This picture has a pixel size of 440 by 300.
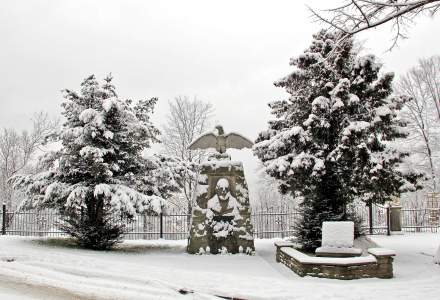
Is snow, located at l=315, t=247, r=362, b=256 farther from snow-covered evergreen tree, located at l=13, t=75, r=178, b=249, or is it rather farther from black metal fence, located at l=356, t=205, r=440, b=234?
black metal fence, located at l=356, t=205, r=440, b=234

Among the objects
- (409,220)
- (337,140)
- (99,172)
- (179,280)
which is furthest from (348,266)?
(409,220)

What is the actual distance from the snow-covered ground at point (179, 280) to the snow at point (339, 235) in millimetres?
1136

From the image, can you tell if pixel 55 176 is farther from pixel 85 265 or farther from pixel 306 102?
pixel 306 102

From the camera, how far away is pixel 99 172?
12234 mm

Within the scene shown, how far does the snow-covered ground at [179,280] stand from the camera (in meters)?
6.29

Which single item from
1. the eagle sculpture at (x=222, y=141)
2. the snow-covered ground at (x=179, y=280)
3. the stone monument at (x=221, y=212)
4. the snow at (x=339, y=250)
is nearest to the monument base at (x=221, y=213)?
the stone monument at (x=221, y=212)

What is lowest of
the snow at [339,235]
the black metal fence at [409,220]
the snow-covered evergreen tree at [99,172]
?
the black metal fence at [409,220]

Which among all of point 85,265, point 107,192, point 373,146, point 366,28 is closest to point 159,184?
point 107,192

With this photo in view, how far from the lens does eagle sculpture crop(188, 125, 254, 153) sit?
14062mm

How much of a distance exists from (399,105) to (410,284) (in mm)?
6273

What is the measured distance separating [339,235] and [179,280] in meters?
4.21

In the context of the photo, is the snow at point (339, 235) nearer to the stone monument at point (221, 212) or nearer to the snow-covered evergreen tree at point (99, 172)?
the stone monument at point (221, 212)

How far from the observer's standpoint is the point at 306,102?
1380 cm

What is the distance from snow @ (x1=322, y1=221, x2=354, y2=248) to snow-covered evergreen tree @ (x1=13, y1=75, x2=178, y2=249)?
4.59 meters
